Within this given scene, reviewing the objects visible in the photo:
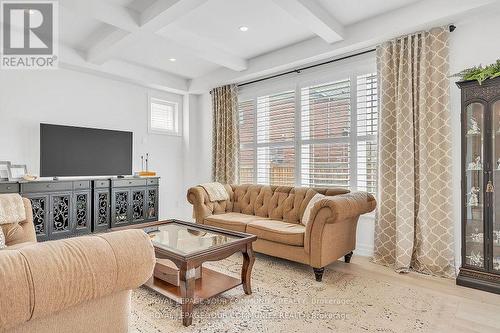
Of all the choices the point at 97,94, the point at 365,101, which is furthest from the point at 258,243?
the point at 97,94

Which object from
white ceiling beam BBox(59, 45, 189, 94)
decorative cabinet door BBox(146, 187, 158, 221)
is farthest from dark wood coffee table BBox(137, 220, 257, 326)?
white ceiling beam BBox(59, 45, 189, 94)

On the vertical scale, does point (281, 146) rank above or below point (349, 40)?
below

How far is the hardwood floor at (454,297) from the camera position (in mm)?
2070

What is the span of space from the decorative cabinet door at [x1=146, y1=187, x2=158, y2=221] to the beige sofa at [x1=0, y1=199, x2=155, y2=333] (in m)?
3.66

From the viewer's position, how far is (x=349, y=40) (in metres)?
3.53

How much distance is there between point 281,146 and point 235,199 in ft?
3.58

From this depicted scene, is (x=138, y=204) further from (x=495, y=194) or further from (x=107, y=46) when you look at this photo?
(x=495, y=194)

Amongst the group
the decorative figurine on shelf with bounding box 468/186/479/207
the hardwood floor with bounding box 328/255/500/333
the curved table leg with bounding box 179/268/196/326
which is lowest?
the hardwood floor with bounding box 328/255/500/333

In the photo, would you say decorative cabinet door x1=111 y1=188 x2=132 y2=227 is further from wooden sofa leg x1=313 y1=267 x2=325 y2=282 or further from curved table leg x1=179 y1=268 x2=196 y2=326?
wooden sofa leg x1=313 y1=267 x2=325 y2=282

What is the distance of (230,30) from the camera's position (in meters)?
3.70

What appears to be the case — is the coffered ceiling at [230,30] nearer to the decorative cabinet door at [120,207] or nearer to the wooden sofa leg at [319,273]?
the decorative cabinet door at [120,207]

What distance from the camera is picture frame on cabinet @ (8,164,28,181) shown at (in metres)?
3.83

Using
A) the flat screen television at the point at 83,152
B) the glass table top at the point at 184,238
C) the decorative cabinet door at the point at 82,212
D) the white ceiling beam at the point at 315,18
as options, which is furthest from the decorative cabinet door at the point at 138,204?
the white ceiling beam at the point at 315,18

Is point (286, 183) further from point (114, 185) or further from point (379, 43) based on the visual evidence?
point (114, 185)
